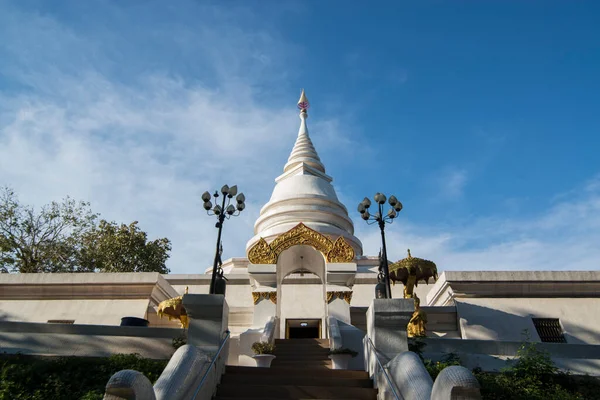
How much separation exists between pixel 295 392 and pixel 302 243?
28.7 ft

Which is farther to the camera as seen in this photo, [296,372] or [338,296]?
[338,296]

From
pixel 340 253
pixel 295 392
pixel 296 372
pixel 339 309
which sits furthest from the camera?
pixel 340 253

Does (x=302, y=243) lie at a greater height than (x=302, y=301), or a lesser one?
greater

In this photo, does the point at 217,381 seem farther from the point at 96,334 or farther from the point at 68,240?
the point at 68,240

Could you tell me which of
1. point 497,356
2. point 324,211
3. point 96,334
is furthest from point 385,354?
point 324,211

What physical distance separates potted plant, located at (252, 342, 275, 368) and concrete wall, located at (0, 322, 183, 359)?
1.85 meters

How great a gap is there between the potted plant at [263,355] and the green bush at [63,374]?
6.82 ft

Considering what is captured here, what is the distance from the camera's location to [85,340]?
11.3 metres

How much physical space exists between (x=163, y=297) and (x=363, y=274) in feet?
31.7

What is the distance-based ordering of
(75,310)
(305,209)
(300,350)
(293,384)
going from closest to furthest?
(293,384) < (300,350) < (75,310) < (305,209)

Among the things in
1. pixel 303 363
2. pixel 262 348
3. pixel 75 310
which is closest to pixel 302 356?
pixel 303 363

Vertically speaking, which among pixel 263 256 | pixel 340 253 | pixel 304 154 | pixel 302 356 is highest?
pixel 304 154

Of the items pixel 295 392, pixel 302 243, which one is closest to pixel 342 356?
pixel 295 392

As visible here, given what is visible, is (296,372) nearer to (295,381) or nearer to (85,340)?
(295,381)
